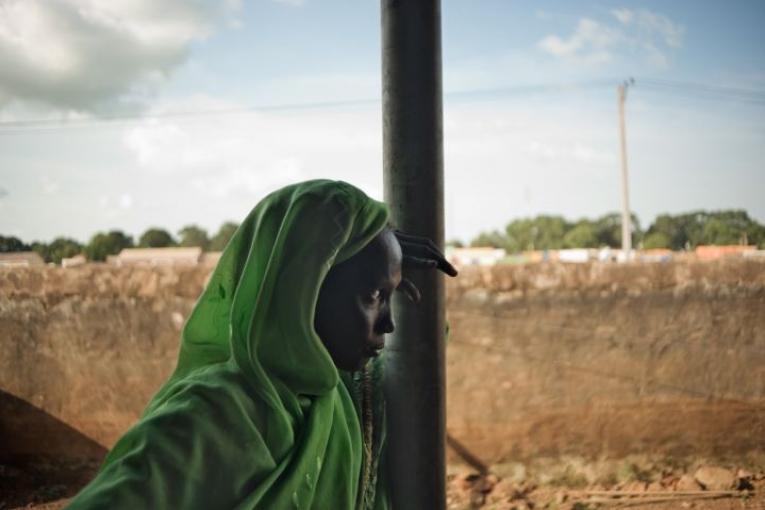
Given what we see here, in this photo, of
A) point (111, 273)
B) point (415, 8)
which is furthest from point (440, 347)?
point (111, 273)

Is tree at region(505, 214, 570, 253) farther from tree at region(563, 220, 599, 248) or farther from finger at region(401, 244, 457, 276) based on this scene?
finger at region(401, 244, 457, 276)

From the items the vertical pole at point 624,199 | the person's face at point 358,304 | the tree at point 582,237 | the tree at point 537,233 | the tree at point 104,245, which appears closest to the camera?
the person's face at point 358,304

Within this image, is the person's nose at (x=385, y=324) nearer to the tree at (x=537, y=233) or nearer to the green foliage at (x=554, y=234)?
the green foliage at (x=554, y=234)

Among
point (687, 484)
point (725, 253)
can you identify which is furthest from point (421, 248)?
point (725, 253)

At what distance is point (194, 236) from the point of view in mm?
30984

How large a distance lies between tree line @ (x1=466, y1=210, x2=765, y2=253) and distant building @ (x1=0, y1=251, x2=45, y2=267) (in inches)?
750

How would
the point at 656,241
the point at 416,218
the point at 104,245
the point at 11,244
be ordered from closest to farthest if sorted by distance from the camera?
the point at 416,218 → the point at 11,244 → the point at 104,245 → the point at 656,241

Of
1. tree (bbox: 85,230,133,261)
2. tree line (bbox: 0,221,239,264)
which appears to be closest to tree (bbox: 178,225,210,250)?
tree line (bbox: 0,221,239,264)

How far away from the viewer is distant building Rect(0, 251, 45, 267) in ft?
17.7

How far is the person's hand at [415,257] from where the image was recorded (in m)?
1.22

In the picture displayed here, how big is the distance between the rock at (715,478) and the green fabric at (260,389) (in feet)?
16.6

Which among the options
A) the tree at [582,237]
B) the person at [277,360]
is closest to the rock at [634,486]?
the person at [277,360]

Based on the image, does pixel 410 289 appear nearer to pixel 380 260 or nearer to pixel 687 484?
pixel 380 260

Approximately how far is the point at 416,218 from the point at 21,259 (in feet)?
17.6
